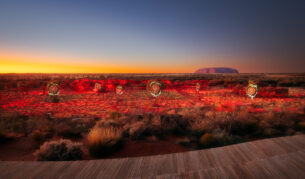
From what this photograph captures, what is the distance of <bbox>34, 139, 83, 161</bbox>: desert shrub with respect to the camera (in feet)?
12.7

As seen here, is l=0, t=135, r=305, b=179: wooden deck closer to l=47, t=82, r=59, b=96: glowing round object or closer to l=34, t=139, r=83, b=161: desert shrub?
l=34, t=139, r=83, b=161: desert shrub

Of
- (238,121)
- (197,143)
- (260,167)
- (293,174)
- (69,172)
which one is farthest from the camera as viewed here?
(238,121)

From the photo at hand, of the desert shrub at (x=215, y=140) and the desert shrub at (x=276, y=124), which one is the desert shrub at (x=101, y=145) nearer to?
the desert shrub at (x=215, y=140)

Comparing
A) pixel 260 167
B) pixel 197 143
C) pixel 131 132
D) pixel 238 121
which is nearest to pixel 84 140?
pixel 131 132

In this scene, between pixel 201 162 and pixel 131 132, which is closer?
pixel 201 162

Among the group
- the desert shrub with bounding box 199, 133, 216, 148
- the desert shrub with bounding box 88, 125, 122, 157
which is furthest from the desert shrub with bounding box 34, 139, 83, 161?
the desert shrub with bounding box 199, 133, 216, 148

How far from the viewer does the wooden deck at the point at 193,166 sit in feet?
6.35

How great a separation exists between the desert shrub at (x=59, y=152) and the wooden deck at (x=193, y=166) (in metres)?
1.55

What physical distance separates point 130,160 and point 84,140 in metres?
3.78

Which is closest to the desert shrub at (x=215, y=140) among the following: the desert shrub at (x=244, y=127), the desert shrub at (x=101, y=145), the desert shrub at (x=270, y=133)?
the desert shrub at (x=244, y=127)

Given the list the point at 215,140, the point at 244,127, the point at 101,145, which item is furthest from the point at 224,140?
the point at 101,145

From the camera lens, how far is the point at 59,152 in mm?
3963

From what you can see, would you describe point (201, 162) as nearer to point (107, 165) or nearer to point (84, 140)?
point (107, 165)

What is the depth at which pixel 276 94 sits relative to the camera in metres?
18.5
